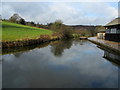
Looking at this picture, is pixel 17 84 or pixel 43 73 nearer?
pixel 17 84

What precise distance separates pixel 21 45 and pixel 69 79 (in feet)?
38.5

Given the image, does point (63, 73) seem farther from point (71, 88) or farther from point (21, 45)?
point (21, 45)

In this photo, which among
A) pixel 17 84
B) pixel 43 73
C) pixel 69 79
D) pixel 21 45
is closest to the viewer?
pixel 17 84

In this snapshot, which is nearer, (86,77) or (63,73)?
(86,77)

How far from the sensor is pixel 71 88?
14.6 ft

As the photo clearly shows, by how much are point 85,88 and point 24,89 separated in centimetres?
269

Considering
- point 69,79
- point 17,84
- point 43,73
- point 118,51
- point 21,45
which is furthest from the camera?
point 21,45

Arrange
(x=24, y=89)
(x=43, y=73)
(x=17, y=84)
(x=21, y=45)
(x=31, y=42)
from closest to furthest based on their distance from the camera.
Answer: (x=24, y=89)
(x=17, y=84)
(x=43, y=73)
(x=21, y=45)
(x=31, y=42)

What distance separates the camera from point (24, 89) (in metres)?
4.38

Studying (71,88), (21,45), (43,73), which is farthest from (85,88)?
(21,45)

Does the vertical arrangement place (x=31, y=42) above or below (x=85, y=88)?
above

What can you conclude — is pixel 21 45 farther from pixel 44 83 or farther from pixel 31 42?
pixel 44 83

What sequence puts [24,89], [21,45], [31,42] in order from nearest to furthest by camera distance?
[24,89] → [21,45] → [31,42]

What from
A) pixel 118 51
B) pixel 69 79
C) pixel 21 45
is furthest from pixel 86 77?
pixel 21 45
